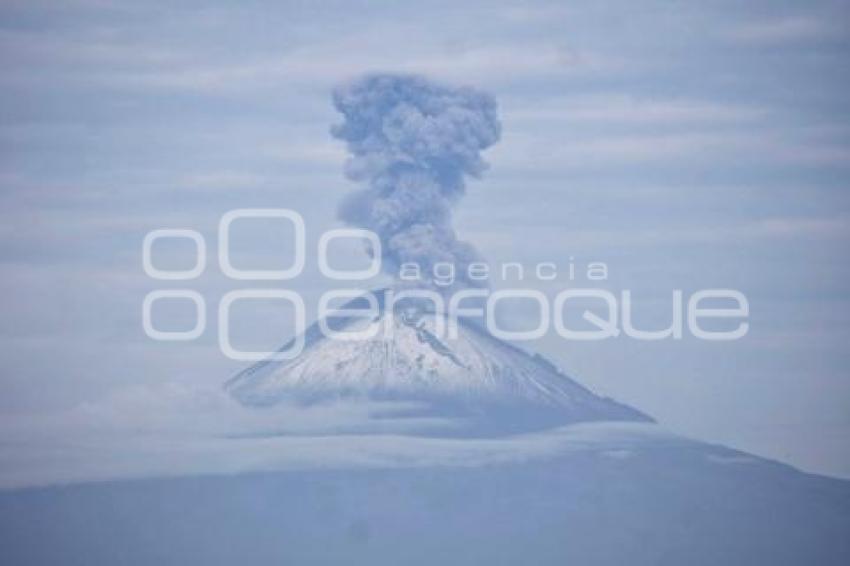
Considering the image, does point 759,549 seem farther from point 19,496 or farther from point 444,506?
point 19,496

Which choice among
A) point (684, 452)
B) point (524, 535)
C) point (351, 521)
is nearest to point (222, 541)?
point (351, 521)

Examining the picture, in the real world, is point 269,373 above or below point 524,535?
above

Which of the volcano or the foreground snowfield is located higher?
the volcano

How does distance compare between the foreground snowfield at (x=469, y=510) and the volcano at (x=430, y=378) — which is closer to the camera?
the foreground snowfield at (x=469, y=510)

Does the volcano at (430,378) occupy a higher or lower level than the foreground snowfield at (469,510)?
higher

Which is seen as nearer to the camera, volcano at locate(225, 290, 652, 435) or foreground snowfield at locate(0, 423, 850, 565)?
foreground snowfield at locate(0, 423, 850, 565)
